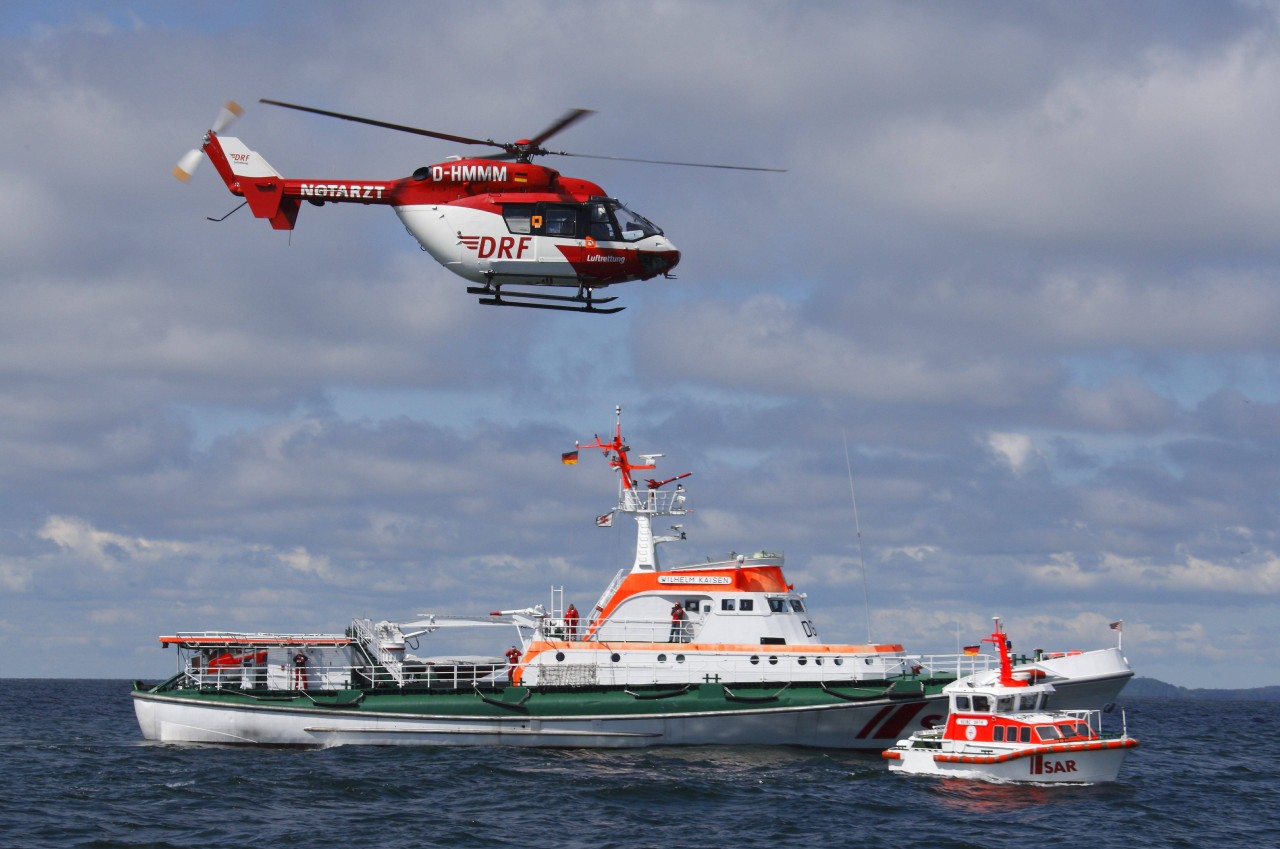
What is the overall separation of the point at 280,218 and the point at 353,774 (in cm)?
1289

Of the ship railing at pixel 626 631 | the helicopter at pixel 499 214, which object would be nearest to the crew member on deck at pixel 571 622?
the ship railing at pixel 626 631

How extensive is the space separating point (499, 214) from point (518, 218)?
0.44m

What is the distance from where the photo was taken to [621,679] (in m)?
34.8

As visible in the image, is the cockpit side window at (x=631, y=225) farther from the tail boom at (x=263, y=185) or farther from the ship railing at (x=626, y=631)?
the ship railing at (x=626, y=631)

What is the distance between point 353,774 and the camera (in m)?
30.7

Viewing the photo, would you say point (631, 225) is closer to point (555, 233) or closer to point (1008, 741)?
point (555, 233)

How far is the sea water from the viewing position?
2461cm

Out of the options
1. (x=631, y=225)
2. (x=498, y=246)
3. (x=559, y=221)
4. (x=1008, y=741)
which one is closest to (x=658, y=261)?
(x=631, y=225)

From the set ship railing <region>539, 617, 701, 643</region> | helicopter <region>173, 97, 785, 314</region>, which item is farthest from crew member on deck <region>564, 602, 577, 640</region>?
helicopter <region>173, 97, 785, 314</region>

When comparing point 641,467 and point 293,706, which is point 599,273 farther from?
point 293,706

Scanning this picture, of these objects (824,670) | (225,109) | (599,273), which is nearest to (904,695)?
(824,670)

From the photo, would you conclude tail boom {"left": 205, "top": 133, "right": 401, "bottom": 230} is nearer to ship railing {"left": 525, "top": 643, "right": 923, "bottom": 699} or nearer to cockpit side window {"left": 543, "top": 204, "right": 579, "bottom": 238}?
cockpit side window {"left": 543, "top": 204, "right": 579, "bottom": 238}

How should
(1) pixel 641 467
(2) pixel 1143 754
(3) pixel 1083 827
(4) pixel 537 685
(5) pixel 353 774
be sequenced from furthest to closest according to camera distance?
(2) pixel 1143 754, (1) pixel 641 467, (4) pixel 537 685, (5) pixel 353 774, (3) pixel 1083 827

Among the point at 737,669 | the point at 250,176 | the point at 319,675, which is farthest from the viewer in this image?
the point at 319,675
